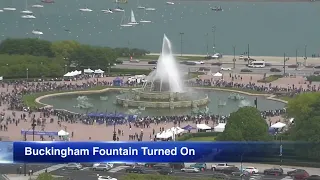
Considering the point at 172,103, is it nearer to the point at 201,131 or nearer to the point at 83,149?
the point at 201,131

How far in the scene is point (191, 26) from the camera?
256ft

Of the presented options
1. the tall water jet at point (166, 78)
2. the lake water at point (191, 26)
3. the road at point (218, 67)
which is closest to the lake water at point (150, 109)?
the tall water jet at point (166, 78)

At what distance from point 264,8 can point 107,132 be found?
85168 millimetres

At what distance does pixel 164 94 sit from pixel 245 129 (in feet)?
30.8

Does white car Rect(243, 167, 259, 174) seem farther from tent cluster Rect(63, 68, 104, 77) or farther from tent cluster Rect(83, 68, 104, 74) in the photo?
tent cluster Rect(83, 68, 104, 74)

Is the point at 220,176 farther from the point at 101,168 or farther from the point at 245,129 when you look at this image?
the point at 245,129

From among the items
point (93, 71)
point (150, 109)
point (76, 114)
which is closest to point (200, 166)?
point (76, 114)

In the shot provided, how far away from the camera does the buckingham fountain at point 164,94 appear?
27828 mm

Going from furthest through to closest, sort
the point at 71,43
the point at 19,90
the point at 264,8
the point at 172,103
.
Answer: the point at 264,8
the point at 71,43
the point at 19,90
the point at 172,103

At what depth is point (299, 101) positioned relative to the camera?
73.4ft

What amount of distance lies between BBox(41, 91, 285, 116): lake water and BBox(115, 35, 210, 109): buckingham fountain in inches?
13.3

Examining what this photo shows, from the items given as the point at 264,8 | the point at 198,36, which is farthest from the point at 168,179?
the point at 264,8

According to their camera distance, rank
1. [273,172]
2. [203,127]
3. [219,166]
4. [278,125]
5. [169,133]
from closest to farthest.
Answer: [273,172], [219,166], [169,133], [278,125], [203,127]

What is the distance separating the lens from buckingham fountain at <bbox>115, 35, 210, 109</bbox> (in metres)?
27.8
